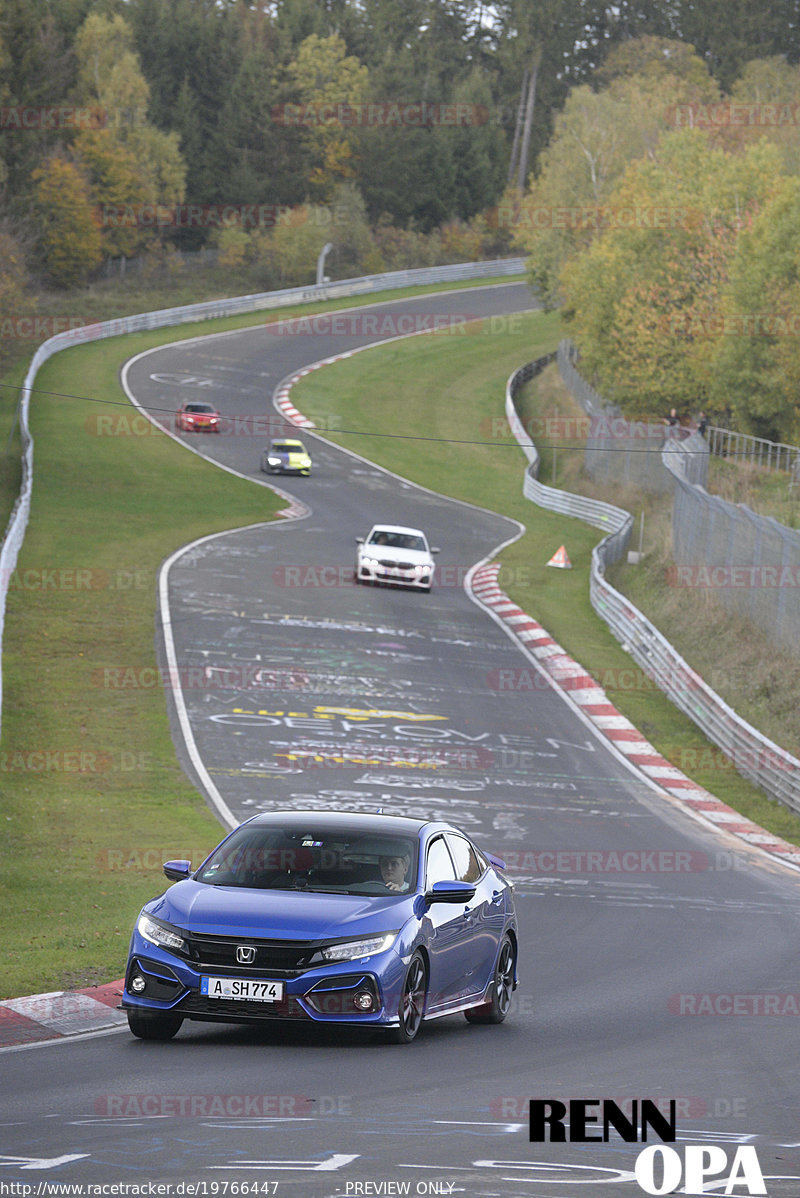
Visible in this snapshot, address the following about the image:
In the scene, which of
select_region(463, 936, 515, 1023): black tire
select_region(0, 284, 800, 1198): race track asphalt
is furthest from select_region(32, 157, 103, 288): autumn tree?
select_region(463, 936, 515, 1023): black tire

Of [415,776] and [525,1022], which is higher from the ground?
[525,1022]

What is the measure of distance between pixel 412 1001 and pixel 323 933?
34.1 inches

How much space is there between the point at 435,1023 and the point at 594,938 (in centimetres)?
394

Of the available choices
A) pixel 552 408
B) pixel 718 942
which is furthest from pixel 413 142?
pixel 718 942

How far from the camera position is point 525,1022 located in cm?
1098

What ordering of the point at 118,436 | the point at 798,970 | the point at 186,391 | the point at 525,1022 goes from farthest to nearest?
1. the point at 186,391
2. the point at 118,436
3. the point at 798,970
4. the point at 525,1022

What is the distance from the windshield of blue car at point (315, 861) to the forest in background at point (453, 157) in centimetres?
3864

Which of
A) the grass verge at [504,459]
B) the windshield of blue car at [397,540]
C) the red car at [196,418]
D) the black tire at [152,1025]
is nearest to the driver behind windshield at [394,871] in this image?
the black tire at [152,1025]

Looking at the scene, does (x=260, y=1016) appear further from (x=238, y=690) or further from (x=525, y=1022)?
(x=238, y=690)

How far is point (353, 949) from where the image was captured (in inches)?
365

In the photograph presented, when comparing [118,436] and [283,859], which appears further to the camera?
[118,436]

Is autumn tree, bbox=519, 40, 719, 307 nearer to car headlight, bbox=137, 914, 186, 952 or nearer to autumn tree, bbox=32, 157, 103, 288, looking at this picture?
autumn tree, bbox=32, 157, 103, 288

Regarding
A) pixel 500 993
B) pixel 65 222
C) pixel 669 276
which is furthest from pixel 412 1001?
pixel 65 222

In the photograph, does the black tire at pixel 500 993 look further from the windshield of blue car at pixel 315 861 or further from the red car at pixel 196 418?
the red car at pixel 196 418
